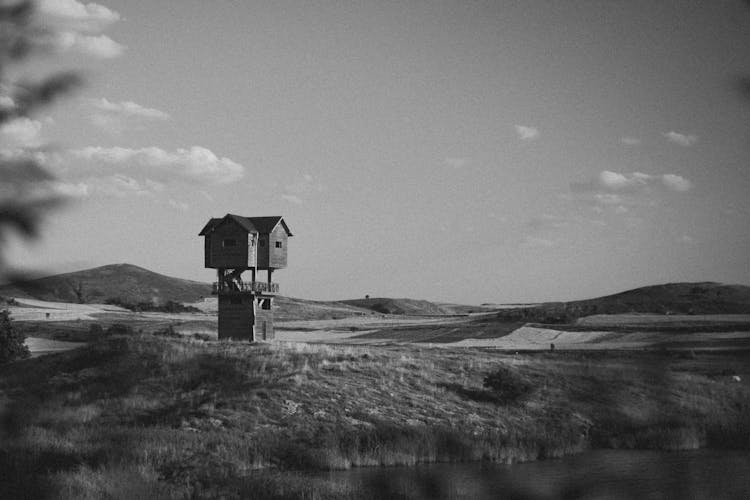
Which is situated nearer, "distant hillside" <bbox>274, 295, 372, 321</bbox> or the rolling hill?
"distant hillside" <bbox>274, 295, 372, 321</bbox>

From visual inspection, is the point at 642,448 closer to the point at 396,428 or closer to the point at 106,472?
the point at 396,428

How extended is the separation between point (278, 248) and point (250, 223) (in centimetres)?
266

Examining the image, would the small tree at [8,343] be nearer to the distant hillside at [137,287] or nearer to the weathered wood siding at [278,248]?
the weathered wood siding at [278,248]

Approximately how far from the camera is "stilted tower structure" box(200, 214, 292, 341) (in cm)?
5725

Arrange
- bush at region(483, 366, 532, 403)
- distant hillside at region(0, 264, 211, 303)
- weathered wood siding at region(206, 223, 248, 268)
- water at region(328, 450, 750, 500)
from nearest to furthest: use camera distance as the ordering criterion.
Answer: water at region(328, 450, 750, 500) → bush at region(483, 366, 532, 403) → weathered wood siding at region(206, 223, 248, 268) → distant hillside at region(0, 264, 211, 303)

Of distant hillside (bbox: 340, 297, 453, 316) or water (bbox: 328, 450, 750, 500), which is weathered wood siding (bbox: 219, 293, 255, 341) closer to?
water (bbox: 328, 450, 750, 500)

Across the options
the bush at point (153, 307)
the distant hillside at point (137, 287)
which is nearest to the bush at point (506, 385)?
the bush at point (153, 307)

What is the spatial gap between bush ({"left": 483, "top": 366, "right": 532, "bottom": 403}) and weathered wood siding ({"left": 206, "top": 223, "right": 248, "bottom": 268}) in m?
22.2

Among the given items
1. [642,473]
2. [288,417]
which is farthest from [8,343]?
[642,473]

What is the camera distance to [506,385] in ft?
132

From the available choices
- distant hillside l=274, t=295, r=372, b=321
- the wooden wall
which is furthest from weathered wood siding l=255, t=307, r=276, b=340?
distant hillside l=274, t=295, r=372, b=321

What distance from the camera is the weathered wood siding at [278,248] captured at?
58.8m

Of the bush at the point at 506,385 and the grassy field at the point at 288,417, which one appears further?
the bush at the point at 506,385

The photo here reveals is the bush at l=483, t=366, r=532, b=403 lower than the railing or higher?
lower
